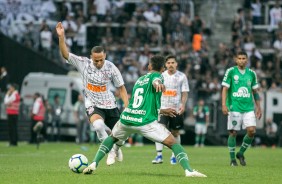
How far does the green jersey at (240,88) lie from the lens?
2377 centimetres

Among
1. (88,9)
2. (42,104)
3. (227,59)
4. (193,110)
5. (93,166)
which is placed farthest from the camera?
(88,9)

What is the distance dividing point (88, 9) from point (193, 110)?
9578 mm

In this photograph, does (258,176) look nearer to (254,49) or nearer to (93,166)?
(93,166)

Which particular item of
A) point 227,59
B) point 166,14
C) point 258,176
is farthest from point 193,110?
point 258,176

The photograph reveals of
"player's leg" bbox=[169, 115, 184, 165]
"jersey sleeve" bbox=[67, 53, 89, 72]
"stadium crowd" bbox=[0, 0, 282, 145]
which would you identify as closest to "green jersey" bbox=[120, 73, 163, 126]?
"jersey sleeve" bbox=[67, 53, 89, 72]

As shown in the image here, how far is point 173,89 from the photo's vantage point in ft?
82.6

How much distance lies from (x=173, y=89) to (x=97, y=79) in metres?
4.09

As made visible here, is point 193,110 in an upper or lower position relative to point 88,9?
lower

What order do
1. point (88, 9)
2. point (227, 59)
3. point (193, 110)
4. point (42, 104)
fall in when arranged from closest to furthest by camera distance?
point (42, 104) < point (193, 110) < point (227, 59) < point (88, 9)

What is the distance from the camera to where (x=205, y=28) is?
5116 cm

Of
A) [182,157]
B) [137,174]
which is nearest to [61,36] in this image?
[137,174]

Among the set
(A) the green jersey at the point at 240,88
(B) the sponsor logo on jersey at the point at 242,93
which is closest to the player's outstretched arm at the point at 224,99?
(A) the green jersey at the point at 240,88

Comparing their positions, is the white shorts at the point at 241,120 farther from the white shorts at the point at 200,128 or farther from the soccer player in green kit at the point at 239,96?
the white shorts at the point at 200,128

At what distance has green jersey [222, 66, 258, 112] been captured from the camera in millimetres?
23766
